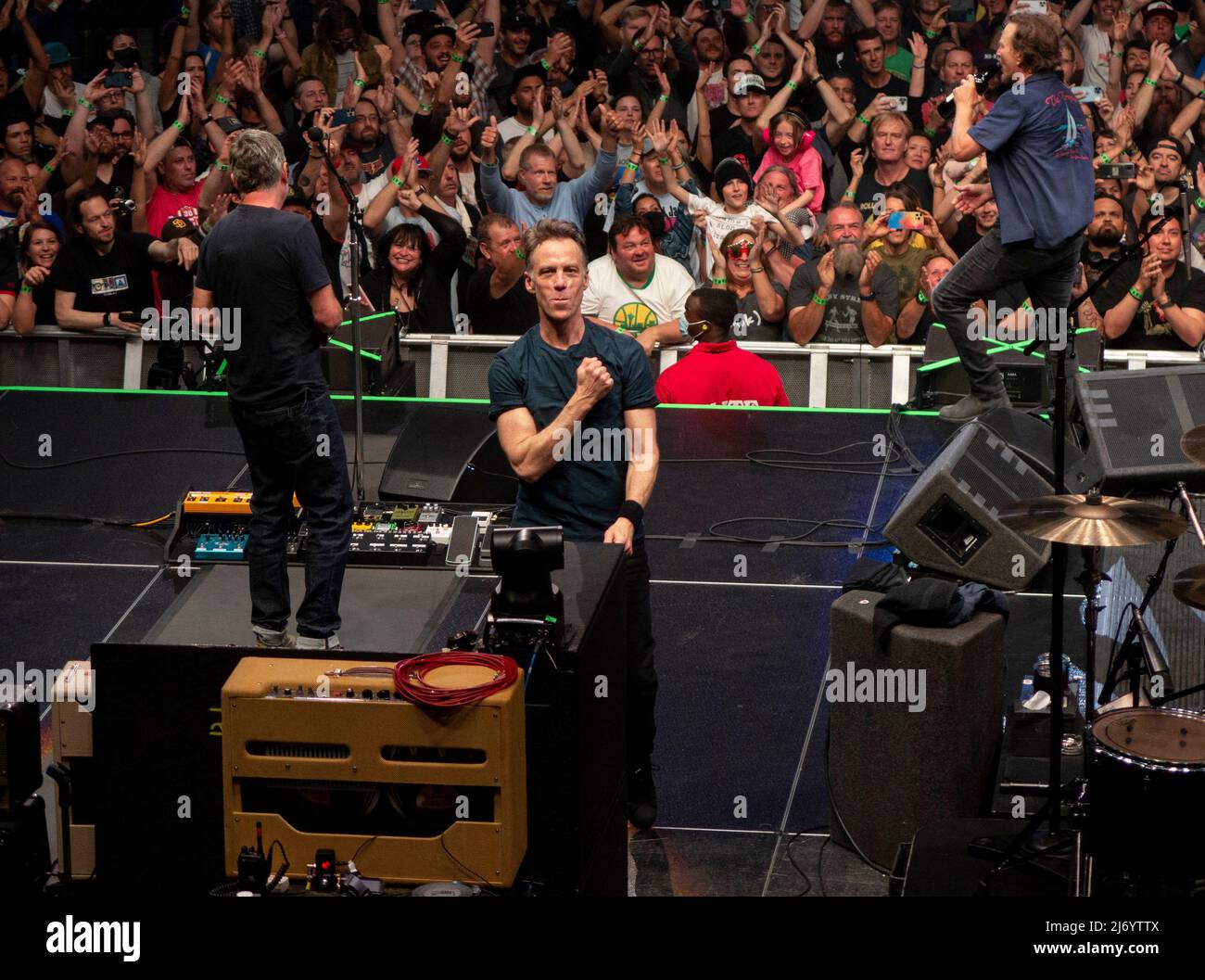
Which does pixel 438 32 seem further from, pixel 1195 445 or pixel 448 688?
pixel 448 688

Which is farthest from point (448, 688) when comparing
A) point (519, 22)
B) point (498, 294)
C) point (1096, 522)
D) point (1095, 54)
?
point (1095, 54)

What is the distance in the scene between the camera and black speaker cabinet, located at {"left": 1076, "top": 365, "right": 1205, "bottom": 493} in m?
6.02

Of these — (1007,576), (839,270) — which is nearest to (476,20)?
(839,270)

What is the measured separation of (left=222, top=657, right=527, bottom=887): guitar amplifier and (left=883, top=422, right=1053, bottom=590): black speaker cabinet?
9.77 ft

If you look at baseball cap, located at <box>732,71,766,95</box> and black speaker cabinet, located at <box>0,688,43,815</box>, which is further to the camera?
baseball cap, located at <box>732,71,766,95</box>

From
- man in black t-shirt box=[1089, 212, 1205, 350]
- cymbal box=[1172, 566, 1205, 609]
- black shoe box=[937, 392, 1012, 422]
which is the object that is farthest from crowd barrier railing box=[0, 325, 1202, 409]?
cymbal box=[1172, 566, 1205, 609]

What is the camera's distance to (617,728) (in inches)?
163

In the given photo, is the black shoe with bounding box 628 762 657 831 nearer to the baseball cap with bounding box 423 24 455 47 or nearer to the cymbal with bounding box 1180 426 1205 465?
the cymbal with bounding box 1180 426 1205 465

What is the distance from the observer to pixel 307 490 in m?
4.88

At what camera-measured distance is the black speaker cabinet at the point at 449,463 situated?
721cm

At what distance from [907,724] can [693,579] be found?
6.81 feet

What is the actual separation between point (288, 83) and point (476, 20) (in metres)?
1.35

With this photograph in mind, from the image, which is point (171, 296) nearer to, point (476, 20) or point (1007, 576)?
point (476, 20)

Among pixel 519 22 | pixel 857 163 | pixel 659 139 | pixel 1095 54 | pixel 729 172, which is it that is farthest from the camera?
pixel 519 22
